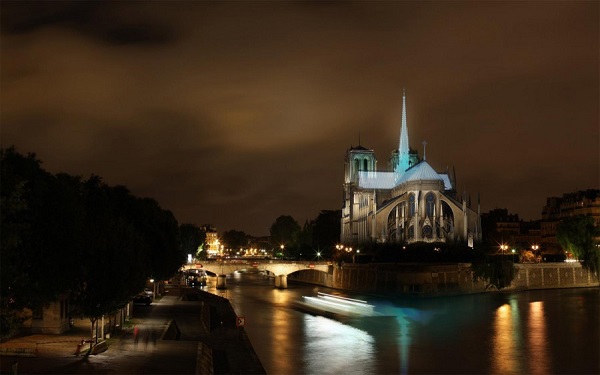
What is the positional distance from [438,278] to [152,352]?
54.9m

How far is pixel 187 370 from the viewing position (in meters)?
23.7

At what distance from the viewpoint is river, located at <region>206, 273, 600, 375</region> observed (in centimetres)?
3503

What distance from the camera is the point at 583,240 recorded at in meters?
89.6

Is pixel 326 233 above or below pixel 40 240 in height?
above

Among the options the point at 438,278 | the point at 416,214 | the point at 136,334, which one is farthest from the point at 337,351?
the point at 416,214

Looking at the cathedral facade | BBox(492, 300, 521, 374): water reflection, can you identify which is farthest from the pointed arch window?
BBox(492, 300, 521, 374): water reflection

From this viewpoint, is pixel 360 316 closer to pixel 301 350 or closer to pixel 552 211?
pixel 301 350

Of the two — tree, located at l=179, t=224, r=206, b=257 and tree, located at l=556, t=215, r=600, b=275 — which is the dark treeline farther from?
tree, located at l=179, t=224, r=206, b=257

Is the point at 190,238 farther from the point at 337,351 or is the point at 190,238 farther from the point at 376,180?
the point at 337,351

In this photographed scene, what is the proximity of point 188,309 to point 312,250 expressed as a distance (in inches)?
3337

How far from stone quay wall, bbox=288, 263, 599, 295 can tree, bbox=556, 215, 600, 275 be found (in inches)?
55.1

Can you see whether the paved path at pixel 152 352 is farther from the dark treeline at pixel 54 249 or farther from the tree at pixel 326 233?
the tree at pixel 326 233

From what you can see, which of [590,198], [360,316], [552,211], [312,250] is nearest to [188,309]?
[360,316]

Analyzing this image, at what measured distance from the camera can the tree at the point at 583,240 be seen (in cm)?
8875
